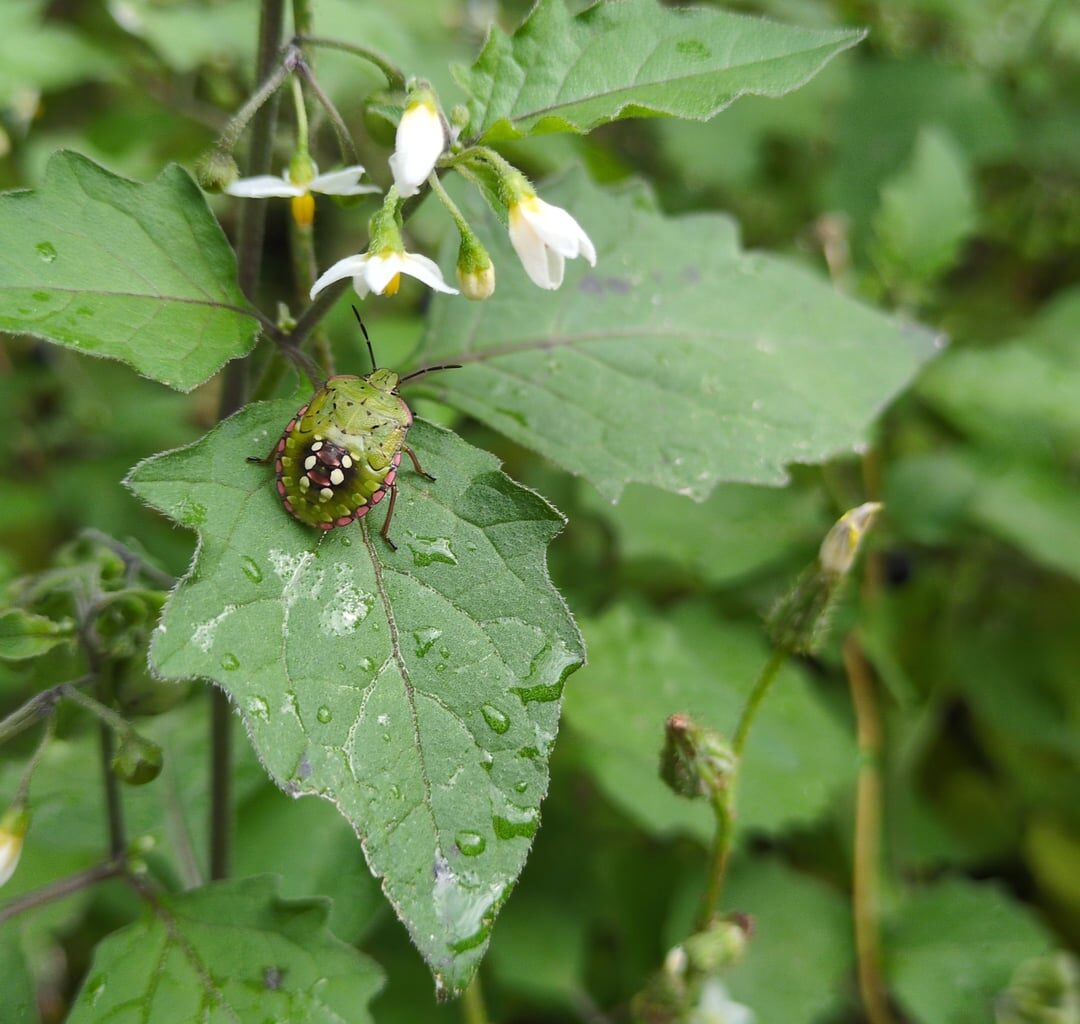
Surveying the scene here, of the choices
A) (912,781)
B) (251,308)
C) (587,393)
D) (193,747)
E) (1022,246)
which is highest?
(251,308)

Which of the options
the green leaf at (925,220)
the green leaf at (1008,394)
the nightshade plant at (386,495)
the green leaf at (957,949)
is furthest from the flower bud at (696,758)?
the green leaf at (925,220)

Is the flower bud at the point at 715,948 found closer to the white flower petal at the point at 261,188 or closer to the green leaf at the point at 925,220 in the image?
the white flower petal at the point at 261,188

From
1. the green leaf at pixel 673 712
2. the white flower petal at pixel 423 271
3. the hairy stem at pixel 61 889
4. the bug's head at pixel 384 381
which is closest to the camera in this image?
the white flower petal at pixel 423 271

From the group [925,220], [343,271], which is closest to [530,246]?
[343,271]

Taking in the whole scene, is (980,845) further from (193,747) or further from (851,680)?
(193,747)

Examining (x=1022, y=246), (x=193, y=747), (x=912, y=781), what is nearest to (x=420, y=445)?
(x=193, y=747)

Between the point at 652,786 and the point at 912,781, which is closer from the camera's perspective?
the point at 652,786
